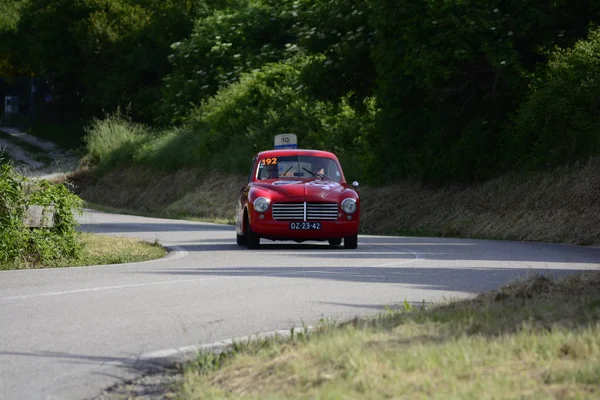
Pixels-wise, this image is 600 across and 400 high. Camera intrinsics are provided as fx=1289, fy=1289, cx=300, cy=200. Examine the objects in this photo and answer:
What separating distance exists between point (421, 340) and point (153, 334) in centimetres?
261

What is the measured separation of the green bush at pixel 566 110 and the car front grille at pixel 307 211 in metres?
9.72

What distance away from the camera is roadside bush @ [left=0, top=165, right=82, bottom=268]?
17.7m

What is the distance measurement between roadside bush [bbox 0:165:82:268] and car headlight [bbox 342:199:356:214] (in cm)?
499

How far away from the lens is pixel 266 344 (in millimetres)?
8672

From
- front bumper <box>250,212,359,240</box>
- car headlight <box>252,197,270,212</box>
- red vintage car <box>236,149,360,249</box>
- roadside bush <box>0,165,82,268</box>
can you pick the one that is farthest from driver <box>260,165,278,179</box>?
roadside bush <box>0,165,82,268</box>

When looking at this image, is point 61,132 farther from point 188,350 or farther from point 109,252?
point 188,350

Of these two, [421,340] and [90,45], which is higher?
[90,45]

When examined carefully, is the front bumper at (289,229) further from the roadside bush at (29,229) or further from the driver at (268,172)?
the roadside bush at (29,229)

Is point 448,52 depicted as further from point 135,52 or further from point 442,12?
point 135,52

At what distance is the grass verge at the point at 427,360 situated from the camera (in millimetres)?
6594

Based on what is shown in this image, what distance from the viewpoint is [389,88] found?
35.4 metres

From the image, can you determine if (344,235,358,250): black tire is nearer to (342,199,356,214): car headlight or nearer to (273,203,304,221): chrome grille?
(342,199,356,214): car headlight

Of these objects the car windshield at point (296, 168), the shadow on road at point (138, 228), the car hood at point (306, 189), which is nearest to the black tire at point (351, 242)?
the car hood at point (306, 189)

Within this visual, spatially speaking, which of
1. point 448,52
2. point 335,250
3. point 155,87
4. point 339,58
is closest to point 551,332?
point 335,250
